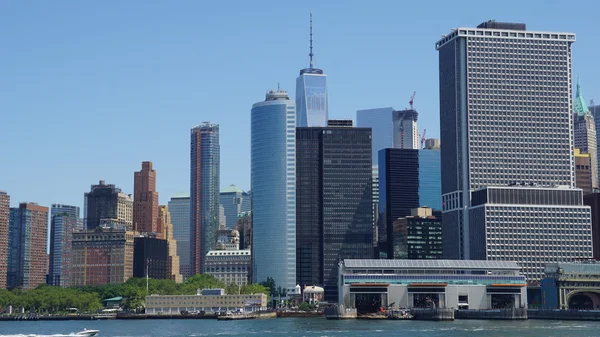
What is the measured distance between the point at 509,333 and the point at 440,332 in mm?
13067

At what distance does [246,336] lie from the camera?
19912 centimetres

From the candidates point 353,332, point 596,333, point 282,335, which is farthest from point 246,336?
point 596,333

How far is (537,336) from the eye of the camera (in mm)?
180125

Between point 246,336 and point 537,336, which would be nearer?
point 537,336

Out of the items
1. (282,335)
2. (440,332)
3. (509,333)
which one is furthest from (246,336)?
(509,333)

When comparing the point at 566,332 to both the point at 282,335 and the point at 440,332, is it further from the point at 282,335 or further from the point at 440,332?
the point at 282,335

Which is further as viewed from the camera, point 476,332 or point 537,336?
point 476,332

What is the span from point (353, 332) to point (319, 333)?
6.46m

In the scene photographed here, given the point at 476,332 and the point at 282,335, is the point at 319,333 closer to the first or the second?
the point at 282,335

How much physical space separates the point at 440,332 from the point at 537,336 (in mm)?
21508

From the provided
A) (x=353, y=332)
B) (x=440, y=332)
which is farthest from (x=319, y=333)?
(x=440, y=332)

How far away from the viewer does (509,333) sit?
625 ft

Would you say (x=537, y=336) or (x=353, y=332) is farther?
(x=353, y=332)

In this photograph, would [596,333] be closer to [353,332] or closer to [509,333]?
[509,333]
